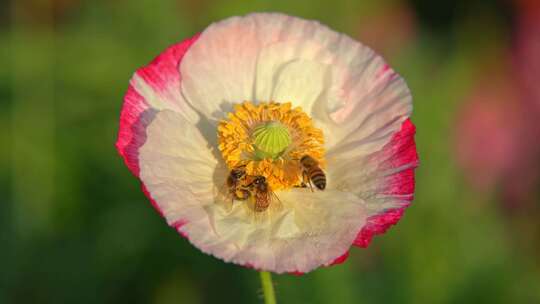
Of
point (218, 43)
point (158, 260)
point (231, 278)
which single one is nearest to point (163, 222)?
point (158, 260)

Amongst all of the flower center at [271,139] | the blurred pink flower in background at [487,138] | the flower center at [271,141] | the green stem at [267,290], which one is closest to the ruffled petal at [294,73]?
the flower center at [271,141]

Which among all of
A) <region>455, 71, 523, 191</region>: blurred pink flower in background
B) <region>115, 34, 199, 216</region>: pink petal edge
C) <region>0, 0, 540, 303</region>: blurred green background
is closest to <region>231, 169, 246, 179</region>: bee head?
<region>115, 34, 199, 216</region>: pink petal edge

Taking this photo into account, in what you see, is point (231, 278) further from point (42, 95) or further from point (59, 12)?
point (59, 12)

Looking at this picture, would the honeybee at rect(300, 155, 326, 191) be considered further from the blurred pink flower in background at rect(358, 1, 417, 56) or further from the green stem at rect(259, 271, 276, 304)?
the blurred pink flower in background at rect(358, 1, 417, 56)

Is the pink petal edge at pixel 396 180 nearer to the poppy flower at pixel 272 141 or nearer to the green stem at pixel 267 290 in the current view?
the poppy flower at pixel 272 141

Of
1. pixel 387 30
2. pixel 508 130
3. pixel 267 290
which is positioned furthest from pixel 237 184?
pixel 387 30

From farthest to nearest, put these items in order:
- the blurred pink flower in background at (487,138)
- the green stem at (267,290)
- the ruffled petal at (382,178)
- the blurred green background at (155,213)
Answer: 1. the blurred pink flower in background at (487,138)
2. the blurred green background at (155,213)
3. the ruffled petal at (382,178)
4. the green stem at (267,290)

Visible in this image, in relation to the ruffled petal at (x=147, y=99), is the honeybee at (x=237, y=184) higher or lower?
lower
